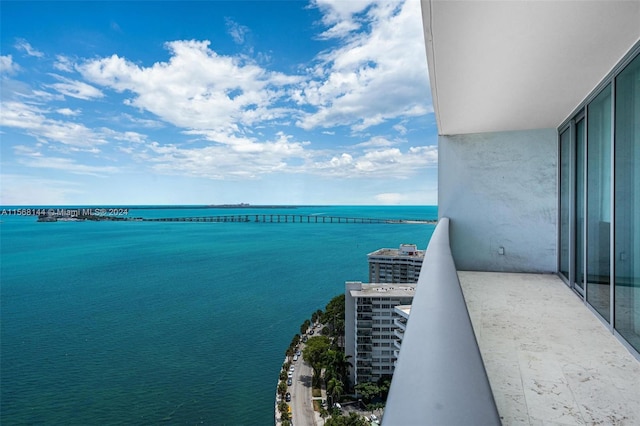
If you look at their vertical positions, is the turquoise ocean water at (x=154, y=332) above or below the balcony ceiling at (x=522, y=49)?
below

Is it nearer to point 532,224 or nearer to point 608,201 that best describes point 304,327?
point 532,224

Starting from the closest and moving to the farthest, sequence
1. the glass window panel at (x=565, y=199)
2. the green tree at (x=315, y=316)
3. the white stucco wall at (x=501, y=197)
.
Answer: the glass window panel at (x=565, y=199) → the white stucco wall at (x=501, y=197) → the green tree at (x=315, y=316)

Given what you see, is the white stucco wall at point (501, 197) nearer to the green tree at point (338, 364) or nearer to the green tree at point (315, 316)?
the green tree at point (338, 364)

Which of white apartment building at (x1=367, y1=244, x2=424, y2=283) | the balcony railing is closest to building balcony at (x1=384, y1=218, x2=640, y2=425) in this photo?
the balcony railing

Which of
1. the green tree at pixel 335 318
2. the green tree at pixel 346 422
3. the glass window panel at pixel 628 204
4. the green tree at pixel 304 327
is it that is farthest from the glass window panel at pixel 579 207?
the green tree at pixel 304 327

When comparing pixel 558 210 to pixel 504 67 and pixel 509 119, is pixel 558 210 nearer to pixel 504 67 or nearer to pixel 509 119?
pixel 509 119

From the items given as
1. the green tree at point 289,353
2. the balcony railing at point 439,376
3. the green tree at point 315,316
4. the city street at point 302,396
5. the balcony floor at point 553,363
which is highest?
the balcony railing at point 439,376
